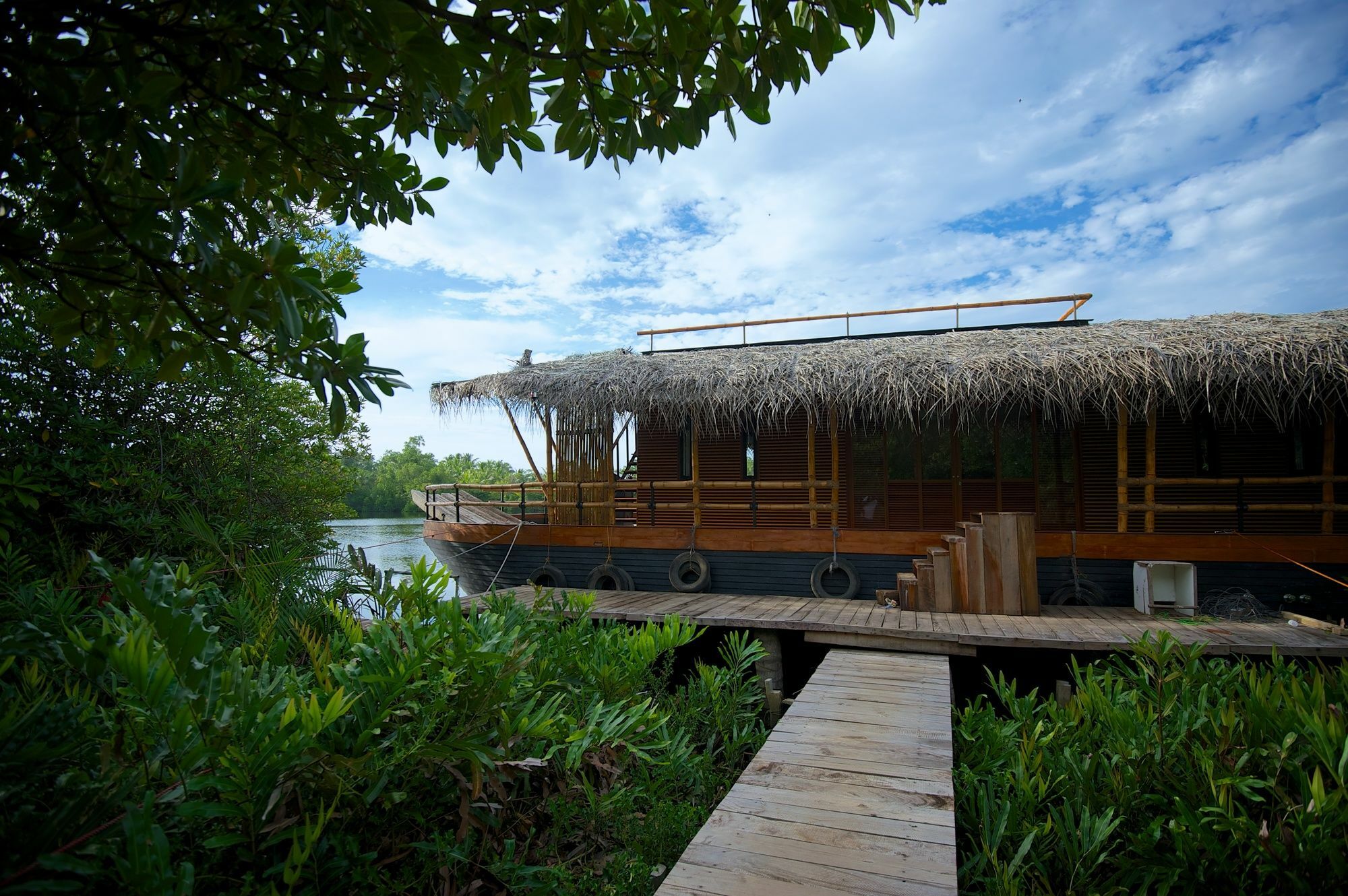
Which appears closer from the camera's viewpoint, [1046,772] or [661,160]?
[661,160]

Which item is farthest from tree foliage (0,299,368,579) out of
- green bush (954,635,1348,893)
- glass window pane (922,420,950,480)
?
glass window pane (922,420,950,480)

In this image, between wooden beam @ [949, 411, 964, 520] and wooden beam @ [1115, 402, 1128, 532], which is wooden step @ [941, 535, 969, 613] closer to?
wooden beam @ [1115, 402, 1128, 532]

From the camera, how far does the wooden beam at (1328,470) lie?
23.4ft

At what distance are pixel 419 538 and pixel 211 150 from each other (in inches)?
304

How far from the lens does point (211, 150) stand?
2.04 m

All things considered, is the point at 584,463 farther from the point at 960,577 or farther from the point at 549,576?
the point at 960,577

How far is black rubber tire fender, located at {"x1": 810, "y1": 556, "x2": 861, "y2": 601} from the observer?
8164 mm

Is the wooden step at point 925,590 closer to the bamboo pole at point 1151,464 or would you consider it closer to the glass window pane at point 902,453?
the bamboo pole at point 1151,464

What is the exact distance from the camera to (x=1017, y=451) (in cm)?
923

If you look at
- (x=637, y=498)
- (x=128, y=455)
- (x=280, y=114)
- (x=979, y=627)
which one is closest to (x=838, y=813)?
(x=280, y=114)

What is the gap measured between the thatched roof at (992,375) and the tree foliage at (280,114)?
20.7 ft

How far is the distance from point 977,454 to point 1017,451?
0.50 metres

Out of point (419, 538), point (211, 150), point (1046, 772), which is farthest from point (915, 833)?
point (419, 538)

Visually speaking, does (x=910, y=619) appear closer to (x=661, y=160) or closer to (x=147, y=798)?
(x=661, y=160)
